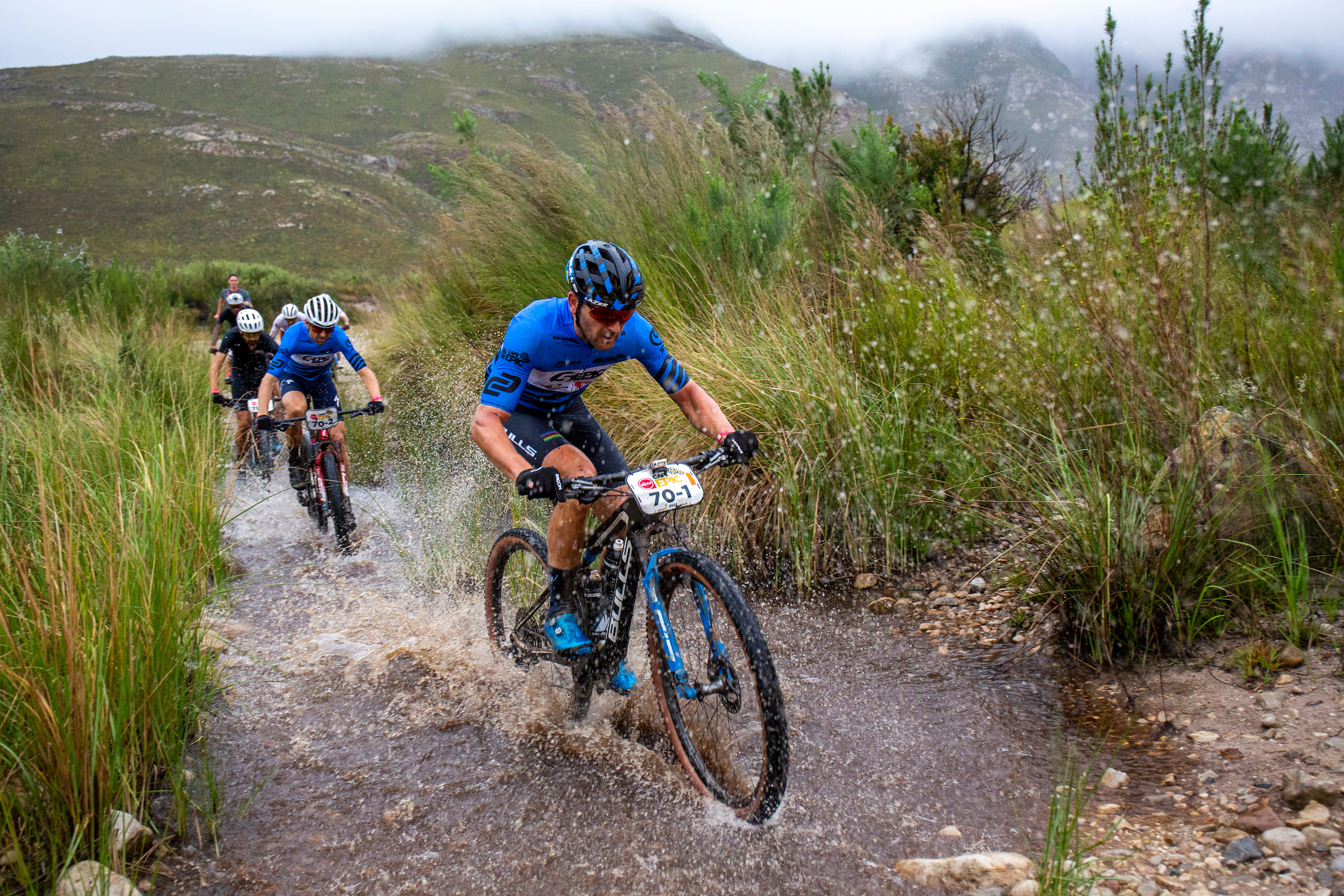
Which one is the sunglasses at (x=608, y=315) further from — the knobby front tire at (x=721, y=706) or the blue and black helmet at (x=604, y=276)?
the knobby front tire at (x=721, y=706)

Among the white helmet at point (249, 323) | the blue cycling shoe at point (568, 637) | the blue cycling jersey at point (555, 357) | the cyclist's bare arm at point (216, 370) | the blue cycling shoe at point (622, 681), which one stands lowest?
the blue cycling shoe at point (622, 681)

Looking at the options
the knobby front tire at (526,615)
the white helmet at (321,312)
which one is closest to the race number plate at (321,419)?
the white helmet at (321,312)

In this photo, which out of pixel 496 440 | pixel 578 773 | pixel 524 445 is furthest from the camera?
pixel 524 445

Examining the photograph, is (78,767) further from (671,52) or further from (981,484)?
(671,52)

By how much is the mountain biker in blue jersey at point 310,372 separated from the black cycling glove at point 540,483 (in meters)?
4.50

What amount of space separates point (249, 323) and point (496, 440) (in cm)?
660

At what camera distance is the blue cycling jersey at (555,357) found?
11.4ft

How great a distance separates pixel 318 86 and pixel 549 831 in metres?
135

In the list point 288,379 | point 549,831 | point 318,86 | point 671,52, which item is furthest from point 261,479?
point 671,52

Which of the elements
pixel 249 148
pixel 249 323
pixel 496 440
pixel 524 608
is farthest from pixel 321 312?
pixel 249 148

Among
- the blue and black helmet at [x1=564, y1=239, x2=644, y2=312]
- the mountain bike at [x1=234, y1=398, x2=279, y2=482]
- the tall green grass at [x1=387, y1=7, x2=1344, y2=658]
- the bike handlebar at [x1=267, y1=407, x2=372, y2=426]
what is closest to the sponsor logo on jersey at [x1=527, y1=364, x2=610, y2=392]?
the blue and black helmet at [x1=564, y1=239, x2=644, y2=312]

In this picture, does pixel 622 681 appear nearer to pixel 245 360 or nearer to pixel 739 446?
pixel 739 446

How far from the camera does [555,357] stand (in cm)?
357

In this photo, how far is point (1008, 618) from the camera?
4.02 metres
